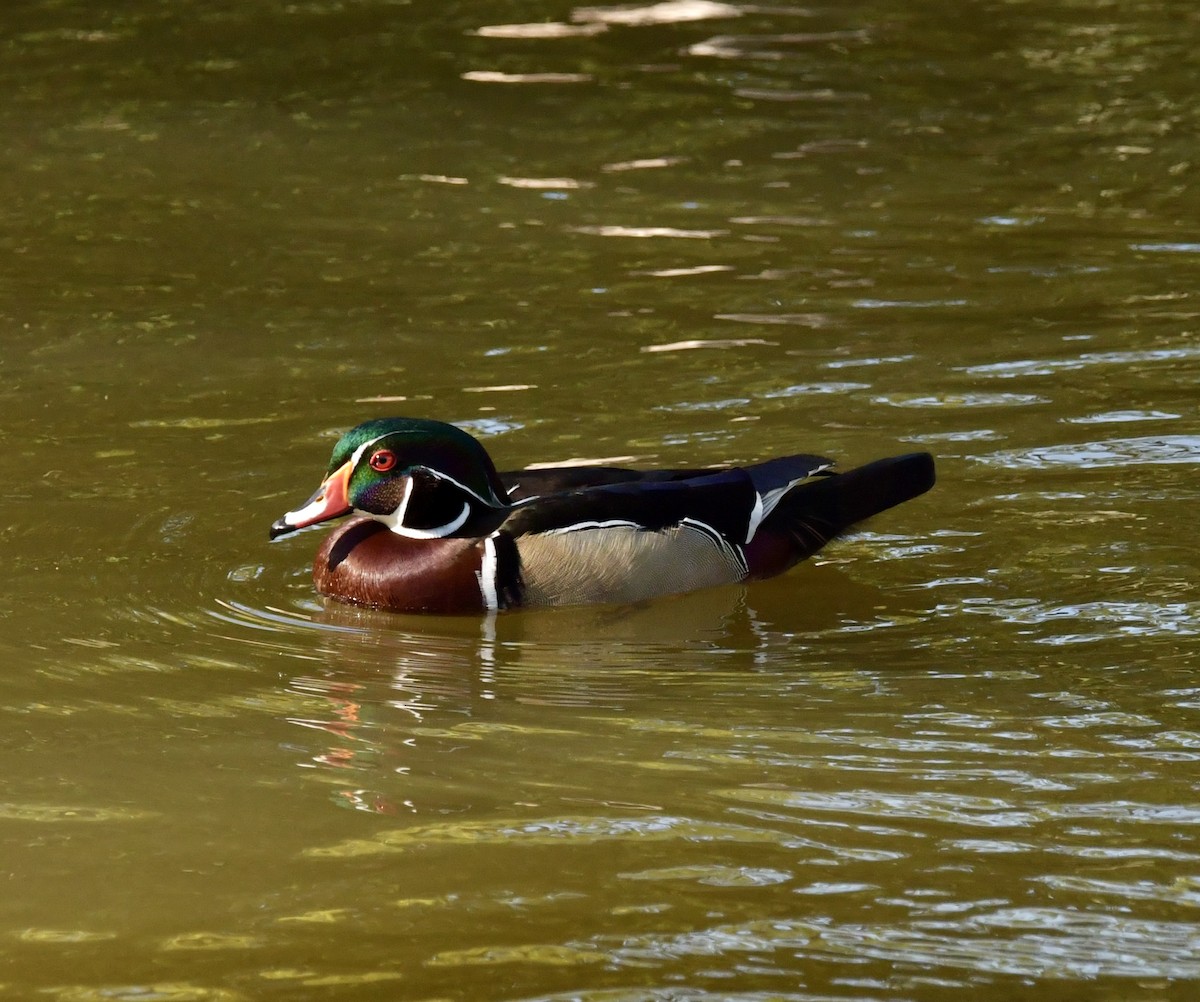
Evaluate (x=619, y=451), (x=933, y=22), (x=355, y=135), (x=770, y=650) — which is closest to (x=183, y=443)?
(x=619, y=451)

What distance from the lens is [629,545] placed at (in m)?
7.53

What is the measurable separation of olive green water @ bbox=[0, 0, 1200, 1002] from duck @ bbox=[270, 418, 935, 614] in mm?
143

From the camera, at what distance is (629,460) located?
8.72 m

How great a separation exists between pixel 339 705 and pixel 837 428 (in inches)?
130

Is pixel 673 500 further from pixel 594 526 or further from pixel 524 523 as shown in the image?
pixel 524 523

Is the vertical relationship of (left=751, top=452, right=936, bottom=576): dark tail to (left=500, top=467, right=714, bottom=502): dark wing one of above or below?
below

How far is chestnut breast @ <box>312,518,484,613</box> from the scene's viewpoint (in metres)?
7.48

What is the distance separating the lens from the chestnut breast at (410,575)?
295 inches

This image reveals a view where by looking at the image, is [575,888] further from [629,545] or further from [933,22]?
[933,22]

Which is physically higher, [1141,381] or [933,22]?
[933,22]

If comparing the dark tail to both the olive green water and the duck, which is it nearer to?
the duck

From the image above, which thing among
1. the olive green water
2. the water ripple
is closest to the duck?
the olive green water

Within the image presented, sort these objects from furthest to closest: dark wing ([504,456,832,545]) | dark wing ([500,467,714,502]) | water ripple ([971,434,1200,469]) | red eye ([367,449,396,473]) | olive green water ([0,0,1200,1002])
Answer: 1. water ripple ([971,434,1200,469])
2. dark wing ([500,467,714,502])
3. red eye ([367,449,396,473])
4. dark wing ([504,456,832,545])
5. olive green water ([0,0,1200,1002])

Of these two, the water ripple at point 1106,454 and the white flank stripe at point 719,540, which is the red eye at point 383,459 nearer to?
the white flank stripe at point 719,540
